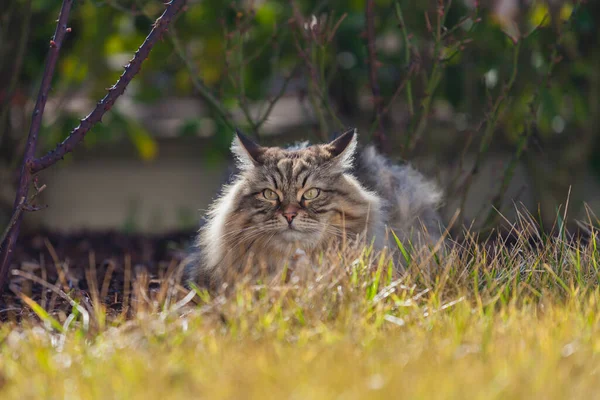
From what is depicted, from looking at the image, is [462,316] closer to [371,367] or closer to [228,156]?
[371,367]

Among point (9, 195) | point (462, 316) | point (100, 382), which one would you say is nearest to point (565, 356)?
point (462, 316)

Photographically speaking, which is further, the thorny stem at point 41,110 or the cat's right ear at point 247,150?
the cat's right ear at point 247,150

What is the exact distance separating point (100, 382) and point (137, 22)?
4843 mm

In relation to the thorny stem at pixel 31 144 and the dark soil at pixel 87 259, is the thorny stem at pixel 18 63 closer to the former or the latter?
the dark soil at pixel 87 259

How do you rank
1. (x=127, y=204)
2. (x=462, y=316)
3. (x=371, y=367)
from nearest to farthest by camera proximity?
(x=371, y=367), (x=462, y=316), (x=127, y=204)

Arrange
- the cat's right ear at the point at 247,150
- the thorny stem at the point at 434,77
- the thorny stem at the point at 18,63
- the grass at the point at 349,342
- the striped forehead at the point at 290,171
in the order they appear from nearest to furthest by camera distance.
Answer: the grass at the point at 349,342
the striped forehead at the point at 290,171
the cat's right ear at the point at 247,150
the thorny stem at the point at 434,77
the thorny stem at the point at 18,63

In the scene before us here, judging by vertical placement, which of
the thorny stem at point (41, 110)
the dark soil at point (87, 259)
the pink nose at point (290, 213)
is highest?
the thorny stem at point (41, 110)

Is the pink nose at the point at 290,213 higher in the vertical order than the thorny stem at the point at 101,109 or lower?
lower

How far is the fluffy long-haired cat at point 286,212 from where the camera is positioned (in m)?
4.18

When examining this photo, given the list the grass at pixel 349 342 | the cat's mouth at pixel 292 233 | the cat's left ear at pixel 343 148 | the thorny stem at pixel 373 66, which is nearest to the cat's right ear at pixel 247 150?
the cat's left ear at pixel 343 148

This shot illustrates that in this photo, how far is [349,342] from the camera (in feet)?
9.50

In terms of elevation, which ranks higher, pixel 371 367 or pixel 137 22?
pixel 137 22

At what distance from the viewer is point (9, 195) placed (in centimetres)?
767

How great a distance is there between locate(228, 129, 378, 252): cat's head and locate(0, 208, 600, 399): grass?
43 centimetres
